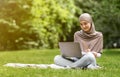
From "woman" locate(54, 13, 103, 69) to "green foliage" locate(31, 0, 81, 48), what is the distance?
19294 millimetres

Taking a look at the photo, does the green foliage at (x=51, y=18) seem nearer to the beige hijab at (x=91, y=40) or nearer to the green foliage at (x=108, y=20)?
the green foliage at (x=108, y=20)

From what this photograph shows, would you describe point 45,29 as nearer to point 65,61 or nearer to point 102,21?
point 102,21

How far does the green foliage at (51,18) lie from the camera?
1158 inches

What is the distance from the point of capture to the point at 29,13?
2978 cm

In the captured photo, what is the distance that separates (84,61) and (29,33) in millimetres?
20790

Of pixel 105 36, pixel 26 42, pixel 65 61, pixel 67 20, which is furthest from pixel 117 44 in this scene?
pixel 65 61

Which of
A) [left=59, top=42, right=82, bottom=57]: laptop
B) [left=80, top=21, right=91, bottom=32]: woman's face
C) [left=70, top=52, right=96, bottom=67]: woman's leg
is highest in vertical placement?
[left=80, top=21, right=91, bottom=32]: woman's face

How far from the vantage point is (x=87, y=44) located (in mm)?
9680

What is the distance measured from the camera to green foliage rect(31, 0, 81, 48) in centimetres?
2942

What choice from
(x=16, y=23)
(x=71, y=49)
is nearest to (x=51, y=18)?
(x=16, y=23)

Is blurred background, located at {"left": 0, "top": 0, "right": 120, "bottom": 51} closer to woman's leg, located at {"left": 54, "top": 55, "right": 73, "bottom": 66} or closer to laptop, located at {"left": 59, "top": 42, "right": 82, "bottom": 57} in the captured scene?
woman's leg, located at {"left": 54, "top": 55, "right": 73, "bottom": 66}

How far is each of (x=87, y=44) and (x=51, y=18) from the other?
21.1 metres

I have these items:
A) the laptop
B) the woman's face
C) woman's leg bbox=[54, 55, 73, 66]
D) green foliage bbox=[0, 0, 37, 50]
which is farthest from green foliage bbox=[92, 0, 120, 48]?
the laptop

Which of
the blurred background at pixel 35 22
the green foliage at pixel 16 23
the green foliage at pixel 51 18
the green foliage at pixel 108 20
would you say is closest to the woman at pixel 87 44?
the green foliage at pixel 108 20
